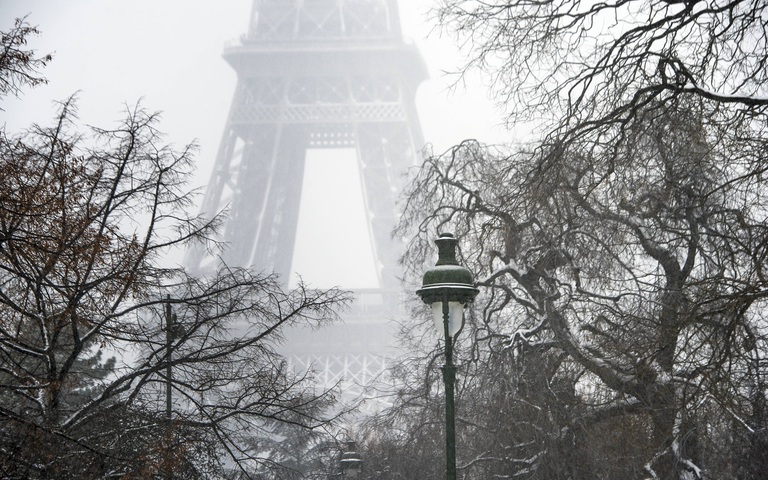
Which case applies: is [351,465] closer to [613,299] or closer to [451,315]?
[613,299]

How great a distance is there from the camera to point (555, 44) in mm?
7848

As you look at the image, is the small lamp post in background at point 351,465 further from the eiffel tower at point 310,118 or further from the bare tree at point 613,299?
the eiffel tower at point 310,118

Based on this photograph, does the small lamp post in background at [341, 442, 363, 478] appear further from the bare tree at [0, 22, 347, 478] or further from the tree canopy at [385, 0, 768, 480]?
the bare tree at [0, 22, 347, 478]

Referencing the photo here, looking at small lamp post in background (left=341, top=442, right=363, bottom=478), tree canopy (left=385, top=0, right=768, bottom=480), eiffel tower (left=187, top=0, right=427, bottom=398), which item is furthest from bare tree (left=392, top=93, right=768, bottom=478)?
eiffel tower (left=187, top=0, right=427, bottom=398)

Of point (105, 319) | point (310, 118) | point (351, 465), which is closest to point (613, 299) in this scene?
point (105, 319)

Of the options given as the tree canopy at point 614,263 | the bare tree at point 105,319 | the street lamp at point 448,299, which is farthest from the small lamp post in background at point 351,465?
the street lamp at point 448,299

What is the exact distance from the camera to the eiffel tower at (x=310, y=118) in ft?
235

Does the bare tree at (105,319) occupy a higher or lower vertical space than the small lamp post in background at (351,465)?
lower

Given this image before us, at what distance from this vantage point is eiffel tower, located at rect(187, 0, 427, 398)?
2817 inches

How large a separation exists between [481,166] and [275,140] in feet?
193

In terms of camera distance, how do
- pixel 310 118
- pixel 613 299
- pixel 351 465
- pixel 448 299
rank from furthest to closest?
pixel 310 118 → pixel 351 465 → pixel 613 299 → pixel 448 299

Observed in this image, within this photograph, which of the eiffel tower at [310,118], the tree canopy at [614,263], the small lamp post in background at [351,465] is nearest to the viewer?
the tree canopy at [614,263]

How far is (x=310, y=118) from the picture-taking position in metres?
76.6

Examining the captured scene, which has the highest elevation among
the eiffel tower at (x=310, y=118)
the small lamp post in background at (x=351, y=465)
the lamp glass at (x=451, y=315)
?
the eiffel tower at (x=310, y=118)
